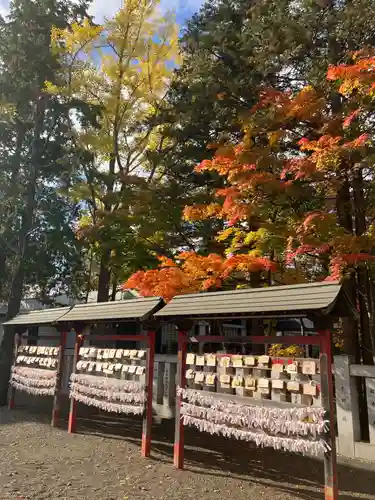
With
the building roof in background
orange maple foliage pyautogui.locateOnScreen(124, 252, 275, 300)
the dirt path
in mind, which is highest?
orange maple foliage pyautogui.locateOnScreen(124, 252, 275, 300)

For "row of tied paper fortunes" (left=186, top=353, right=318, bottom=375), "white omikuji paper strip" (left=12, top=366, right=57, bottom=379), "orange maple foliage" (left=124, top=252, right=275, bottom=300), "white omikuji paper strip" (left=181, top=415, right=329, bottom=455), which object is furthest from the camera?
"white omikuji paper strip" (left=12, top=366, right=57, bottom=379)

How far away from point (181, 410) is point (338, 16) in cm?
936

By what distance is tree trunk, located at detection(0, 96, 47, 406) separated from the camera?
13.8 m

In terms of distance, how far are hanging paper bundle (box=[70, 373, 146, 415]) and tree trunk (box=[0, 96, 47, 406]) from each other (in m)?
5.56

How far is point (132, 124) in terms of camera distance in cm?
1648

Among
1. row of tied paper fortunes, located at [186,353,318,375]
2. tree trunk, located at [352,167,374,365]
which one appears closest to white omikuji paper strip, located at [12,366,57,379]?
row of tied paper fortunes, located at [186,353,318,375]

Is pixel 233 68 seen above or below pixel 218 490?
above

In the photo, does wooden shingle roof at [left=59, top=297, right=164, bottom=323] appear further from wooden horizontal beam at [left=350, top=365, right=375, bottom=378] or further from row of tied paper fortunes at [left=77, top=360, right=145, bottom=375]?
wooden horizontal beam at [left=350, top=365, right=375, bottom=378]

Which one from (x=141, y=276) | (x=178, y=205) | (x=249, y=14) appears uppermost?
(x=249, y=14)

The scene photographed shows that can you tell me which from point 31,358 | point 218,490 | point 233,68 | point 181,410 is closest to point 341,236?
point 181,410

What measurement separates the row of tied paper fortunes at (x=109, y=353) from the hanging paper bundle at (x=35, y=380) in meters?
1.52

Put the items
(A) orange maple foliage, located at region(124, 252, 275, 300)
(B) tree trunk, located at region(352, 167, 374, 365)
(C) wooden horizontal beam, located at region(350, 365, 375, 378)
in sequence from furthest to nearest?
(A) orange maple foliage, located at region(124, 252, 275, 300) < (B) tree trunk, located at region(352, 167, 374, 365) < (C) wooden horizontal beam, located at region(350, 365, 375, 378)

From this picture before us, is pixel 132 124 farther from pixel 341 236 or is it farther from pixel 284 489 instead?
pixel 284 489

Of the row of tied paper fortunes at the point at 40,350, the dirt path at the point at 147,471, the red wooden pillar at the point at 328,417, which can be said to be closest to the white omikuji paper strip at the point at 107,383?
the dirt path at the point at 147,471
